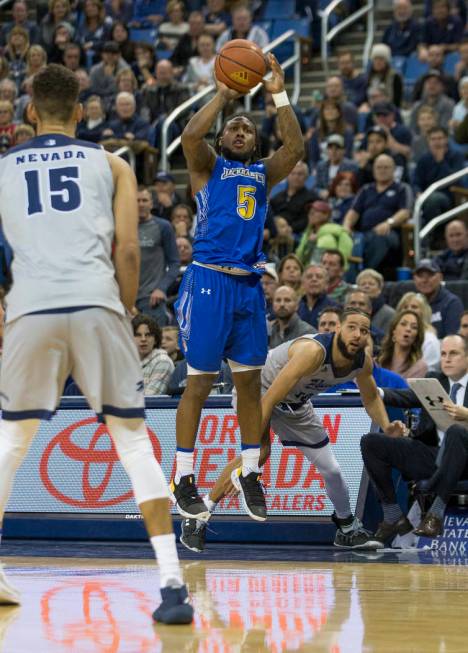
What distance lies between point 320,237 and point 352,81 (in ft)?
14.3

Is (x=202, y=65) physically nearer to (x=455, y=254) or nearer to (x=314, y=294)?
(x=455, y=254)

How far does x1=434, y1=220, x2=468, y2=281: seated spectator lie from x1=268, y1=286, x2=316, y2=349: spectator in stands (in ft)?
7.85

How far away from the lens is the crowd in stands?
489 inches

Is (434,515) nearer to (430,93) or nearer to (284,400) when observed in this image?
(284,400)

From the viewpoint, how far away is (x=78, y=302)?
5.36 meters

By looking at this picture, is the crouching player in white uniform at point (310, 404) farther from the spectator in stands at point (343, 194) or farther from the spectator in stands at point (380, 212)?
the spectator in stands at point (343, 194)

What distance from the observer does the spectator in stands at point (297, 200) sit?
15516 millimetres

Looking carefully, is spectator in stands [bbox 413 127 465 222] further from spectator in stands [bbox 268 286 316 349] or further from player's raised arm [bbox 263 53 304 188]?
player's raised arm [bbox 263 53 304 188]

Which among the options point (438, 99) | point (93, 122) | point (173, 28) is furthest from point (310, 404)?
point (173, 28)

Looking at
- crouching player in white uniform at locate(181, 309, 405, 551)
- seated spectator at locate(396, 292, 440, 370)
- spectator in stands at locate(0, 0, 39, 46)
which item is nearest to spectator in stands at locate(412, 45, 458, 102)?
seated spectator at locate(396, 292, 440, 370)

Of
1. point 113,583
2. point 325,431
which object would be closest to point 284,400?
point 325,431

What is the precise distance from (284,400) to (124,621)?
3886mm

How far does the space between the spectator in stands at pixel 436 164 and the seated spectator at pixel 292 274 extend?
7.49ft

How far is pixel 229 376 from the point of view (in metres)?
11.2
